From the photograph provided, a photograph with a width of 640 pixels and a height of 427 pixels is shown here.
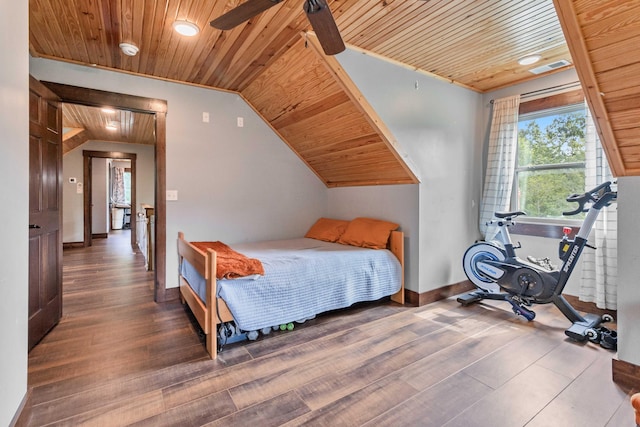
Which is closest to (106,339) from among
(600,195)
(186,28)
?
(186,28)

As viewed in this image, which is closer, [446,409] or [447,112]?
[446,409]

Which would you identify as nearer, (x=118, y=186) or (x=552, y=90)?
(x=552, y=90)

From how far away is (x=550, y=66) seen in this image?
3.13 m

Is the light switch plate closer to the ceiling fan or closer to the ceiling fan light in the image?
the ceiling fan light

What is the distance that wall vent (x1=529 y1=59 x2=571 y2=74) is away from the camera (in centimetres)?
303

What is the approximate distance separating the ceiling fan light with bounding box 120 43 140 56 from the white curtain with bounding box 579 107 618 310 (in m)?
4.25

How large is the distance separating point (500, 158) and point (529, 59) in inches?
43.2

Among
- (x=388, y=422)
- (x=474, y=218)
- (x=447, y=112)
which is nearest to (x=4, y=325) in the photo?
(x=388, y=422)

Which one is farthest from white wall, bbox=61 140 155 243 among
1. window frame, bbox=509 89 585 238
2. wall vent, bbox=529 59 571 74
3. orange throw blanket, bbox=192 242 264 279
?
wall vent, bbox=529 59 571 74

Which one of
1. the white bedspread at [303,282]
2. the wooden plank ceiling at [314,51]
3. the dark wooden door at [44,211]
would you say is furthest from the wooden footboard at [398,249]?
the dark wooden door at [44,211]

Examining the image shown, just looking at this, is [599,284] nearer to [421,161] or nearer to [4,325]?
[421,161]

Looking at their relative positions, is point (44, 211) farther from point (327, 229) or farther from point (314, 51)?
point (327, 229)

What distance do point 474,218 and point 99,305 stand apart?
14.6ft

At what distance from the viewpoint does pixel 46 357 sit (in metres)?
2.19
